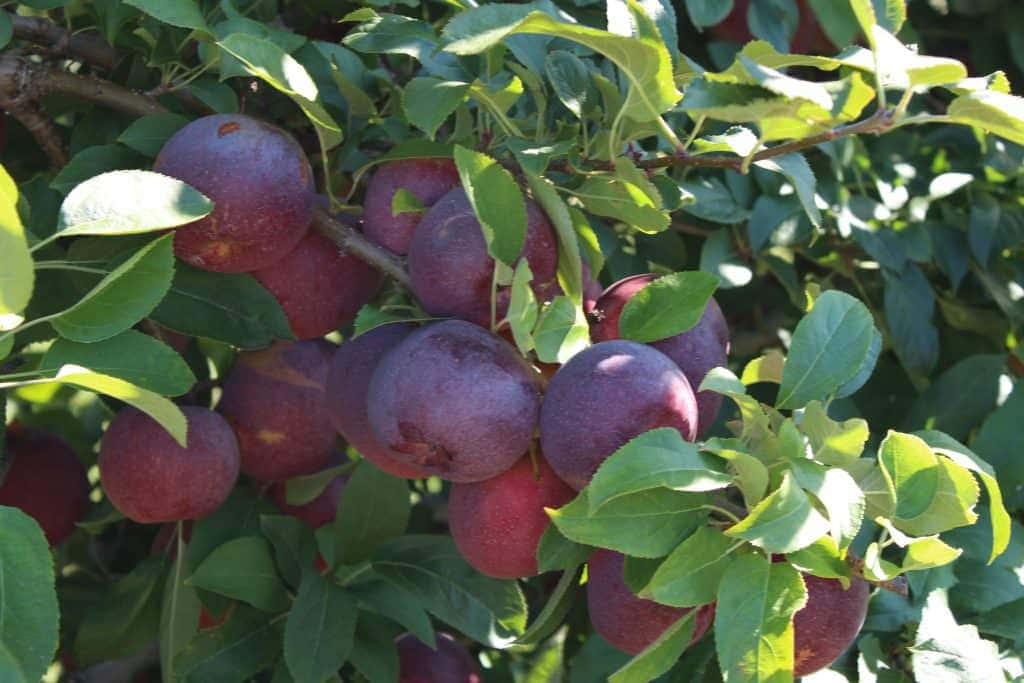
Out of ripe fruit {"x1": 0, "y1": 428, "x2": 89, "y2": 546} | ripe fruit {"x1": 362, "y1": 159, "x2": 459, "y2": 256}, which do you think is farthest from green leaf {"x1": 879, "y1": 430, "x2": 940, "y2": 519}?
ripe fruit {"x1": 0, "y1": 428, "x2": 89, "y2": 546}

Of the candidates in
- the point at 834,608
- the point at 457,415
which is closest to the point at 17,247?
the point at 457,415

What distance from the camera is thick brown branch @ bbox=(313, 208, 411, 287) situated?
1070mm

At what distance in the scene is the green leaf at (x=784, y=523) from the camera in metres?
0.76

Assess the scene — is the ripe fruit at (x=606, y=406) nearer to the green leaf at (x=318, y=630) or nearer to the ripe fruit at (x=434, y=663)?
the green leaf at (x=318, y=630)

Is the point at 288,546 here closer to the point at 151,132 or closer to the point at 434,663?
the point at 434,663

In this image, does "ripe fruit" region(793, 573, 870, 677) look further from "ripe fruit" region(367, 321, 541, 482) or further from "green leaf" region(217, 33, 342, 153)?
"green leaf" region(217, 33, 342, 153)

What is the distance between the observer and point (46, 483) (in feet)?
4.77

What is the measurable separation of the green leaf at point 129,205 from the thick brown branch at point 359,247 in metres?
0.19

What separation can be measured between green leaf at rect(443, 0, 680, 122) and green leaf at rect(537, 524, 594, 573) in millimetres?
310

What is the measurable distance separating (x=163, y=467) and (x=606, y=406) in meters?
0.51

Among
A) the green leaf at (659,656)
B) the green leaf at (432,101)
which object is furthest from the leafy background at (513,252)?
the green leaf at (659,656)

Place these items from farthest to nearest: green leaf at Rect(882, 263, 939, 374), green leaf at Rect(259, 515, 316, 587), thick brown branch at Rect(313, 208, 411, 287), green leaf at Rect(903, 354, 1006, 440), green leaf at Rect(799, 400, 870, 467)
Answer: green leaf at Rect(882, 263, 939, 374) < green leaf at Rect(903, 354, 1006, 440) < green leaf at Rect(259, 515, 316, 587) < thick brown branch at Rect(313, 208, 411, 287) < green leaf at Rect(799, 400, 870, 467)

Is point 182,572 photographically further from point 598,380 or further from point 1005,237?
point 1005,237

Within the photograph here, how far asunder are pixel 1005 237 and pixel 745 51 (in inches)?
35.3
